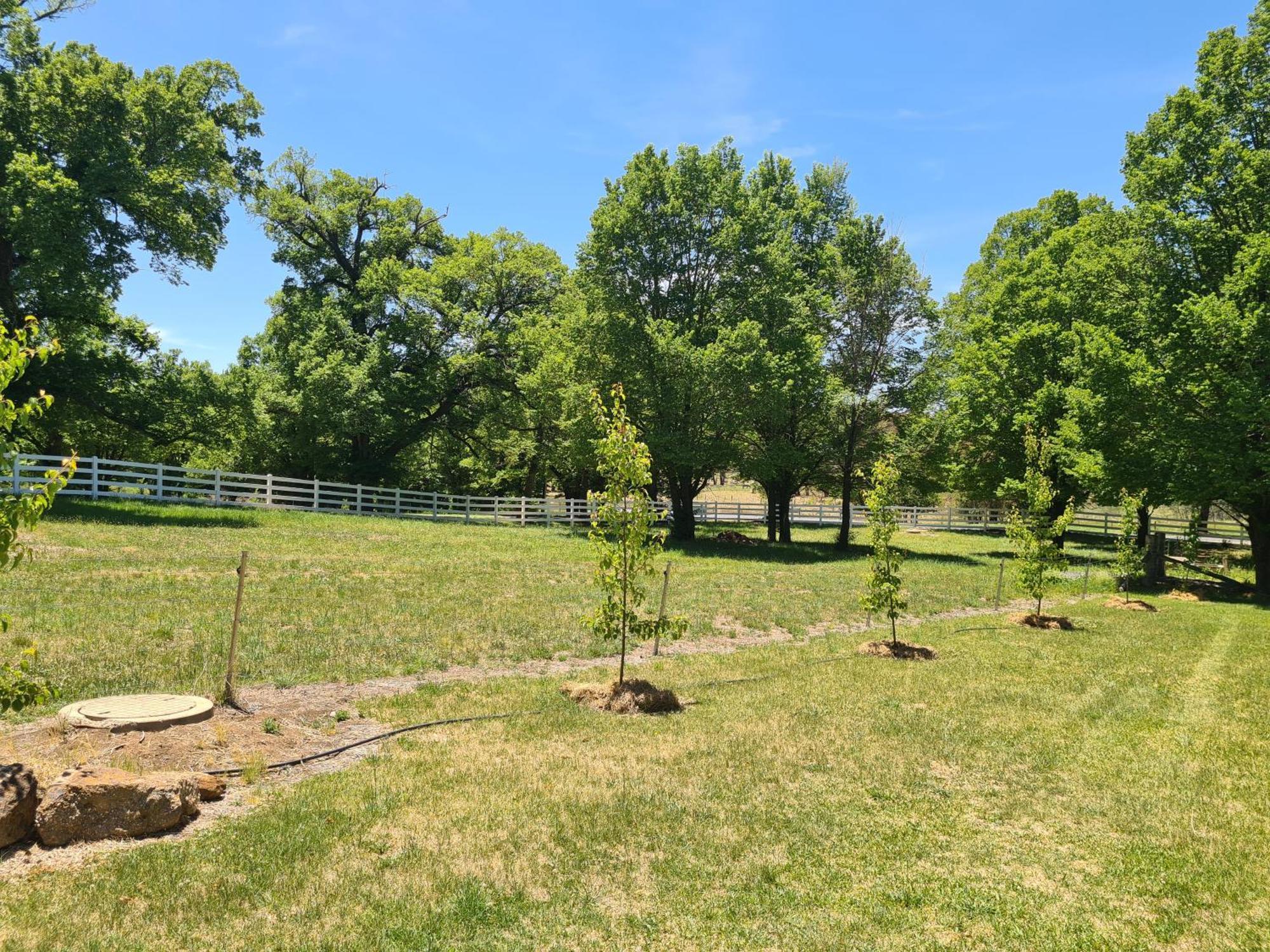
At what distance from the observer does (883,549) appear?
555 inches

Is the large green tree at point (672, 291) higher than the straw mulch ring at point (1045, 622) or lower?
higher

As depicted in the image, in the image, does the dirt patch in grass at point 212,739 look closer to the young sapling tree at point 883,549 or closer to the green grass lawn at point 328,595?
the green grass lawn at point 328,595

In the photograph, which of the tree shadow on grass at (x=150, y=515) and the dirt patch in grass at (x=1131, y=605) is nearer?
the tree shadow on grass at (x=150, y=515)

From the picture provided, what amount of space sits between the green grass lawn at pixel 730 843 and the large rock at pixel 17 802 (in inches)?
25.2

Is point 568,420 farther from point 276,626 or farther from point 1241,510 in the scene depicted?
point 1241,510

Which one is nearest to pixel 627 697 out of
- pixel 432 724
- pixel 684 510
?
pixel 432 724

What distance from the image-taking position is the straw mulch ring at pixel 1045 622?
685 inches

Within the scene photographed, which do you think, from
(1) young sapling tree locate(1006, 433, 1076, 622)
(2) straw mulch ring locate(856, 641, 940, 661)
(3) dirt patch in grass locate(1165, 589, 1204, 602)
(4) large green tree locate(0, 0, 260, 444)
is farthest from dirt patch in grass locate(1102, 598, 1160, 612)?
(4) large green tree locate(0, 0, 260, 444)

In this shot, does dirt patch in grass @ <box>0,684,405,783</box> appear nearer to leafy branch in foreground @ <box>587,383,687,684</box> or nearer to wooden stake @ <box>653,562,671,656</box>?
leafy branch in foreground @ <box>587,383,687,684</box>

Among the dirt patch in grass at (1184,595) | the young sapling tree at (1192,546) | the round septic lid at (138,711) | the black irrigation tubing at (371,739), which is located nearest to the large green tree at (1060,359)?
the young sapling tree at (1192,546)

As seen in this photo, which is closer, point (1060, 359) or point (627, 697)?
point (627, 697)

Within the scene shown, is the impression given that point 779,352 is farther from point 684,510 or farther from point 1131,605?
point 1131,605

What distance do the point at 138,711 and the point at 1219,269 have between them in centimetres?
3079

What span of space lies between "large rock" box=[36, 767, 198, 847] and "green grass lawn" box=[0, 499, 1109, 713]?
10.4 ft
